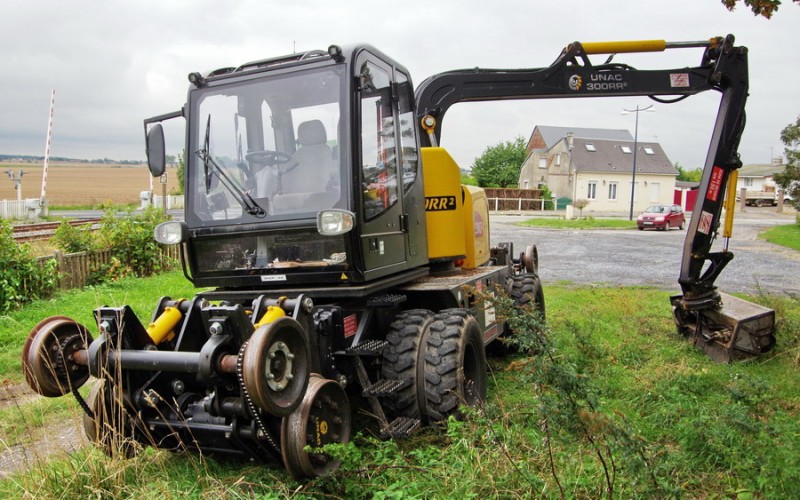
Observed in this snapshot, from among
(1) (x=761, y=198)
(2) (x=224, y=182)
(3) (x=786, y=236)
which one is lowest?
(3) (x=786, y=236)

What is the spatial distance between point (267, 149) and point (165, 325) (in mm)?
1485

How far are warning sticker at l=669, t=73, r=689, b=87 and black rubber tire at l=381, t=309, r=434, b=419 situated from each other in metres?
4.74

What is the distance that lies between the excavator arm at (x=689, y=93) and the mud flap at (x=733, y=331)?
0.04 feet

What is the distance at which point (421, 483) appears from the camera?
3816mm

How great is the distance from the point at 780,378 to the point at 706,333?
1.24 m

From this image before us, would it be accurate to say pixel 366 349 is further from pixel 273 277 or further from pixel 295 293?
pixel 273 277

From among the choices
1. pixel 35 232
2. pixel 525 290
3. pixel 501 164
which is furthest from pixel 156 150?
pixel 501 164

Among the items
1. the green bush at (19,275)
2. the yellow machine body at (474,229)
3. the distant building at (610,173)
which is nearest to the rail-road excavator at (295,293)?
the yellow machine body at (474,229)

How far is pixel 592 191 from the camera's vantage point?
55844mm

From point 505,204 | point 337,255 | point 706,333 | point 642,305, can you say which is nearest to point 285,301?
point 337,255

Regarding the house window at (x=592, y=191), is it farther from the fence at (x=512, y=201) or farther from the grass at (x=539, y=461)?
the grass at (x=539, y=461)

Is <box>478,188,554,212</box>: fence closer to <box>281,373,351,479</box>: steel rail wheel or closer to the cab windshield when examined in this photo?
the cab windshield

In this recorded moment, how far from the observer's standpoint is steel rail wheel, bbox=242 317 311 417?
3.43 m

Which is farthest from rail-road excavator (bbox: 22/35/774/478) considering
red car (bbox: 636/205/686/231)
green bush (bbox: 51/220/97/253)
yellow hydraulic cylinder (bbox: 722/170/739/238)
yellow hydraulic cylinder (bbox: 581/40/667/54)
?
red car (bbox: 636/205/686/231)
